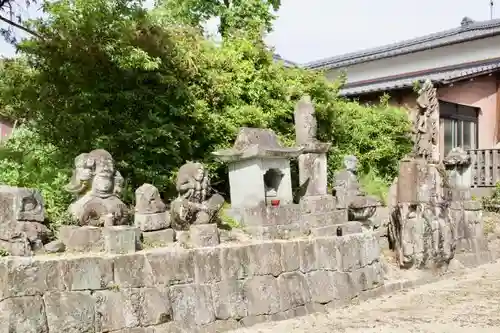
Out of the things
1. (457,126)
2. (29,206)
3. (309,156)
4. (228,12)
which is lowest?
(29,206)

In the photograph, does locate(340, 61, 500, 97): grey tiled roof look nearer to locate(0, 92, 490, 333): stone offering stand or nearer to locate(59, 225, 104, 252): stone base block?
locate(0, 92, 490, 333): stone offering stand

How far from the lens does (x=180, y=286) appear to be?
6.79 metres

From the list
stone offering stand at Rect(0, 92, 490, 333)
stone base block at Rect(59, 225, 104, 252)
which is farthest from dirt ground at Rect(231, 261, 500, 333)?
stone base block at Rect(59, 225, 104, 252)

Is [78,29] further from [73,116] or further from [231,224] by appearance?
[231,224]

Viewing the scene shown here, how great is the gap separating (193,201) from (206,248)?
28.2 inches

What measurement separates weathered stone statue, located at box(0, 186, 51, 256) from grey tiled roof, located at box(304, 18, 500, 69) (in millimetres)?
17639

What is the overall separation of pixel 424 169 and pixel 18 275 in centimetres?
762

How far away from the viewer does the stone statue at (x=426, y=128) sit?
11266 mm

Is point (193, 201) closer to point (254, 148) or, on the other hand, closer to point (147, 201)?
point (147, 201)

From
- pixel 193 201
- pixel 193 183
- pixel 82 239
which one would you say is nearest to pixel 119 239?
pixel 82 239

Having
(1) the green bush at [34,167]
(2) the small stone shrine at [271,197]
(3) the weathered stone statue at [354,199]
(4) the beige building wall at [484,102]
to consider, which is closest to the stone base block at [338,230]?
(2) the small stone shrine at [271,197]

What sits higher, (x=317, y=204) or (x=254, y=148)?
(x=254, y=148)

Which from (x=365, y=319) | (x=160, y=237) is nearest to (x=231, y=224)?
(x=160, y=237)

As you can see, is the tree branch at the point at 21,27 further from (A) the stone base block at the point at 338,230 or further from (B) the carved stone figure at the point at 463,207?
(B) the carved stone figure at the point at 463,207
